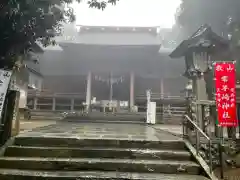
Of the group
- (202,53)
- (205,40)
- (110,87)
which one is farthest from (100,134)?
(110,87)

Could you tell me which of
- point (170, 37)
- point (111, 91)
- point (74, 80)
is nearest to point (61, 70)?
point (74, 80)

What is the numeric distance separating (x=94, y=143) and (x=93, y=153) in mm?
517

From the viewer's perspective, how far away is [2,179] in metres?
4.31

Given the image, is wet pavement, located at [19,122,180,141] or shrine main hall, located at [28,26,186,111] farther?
shrine main hall, located at [28,26,186,111]

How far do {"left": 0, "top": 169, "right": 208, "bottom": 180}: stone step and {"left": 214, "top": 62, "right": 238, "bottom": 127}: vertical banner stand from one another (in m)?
2.08

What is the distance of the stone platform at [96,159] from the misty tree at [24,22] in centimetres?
231

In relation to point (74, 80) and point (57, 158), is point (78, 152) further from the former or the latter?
point (74, 80)

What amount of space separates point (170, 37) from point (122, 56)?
22.2 meters

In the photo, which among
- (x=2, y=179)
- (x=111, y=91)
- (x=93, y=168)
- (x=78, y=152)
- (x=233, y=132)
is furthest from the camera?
(x=111, y=91)

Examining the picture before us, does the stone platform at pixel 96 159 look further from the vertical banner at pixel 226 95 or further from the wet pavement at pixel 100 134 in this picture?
the vertical banner at pixel 226 95

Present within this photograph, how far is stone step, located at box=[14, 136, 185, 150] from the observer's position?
5535 millimetres

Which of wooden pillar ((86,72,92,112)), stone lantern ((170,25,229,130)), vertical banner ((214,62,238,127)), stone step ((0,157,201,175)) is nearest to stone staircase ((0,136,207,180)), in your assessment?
stone step ((0,157,201,175))

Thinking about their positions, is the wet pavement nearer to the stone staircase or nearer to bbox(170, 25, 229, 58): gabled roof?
the stone staircase

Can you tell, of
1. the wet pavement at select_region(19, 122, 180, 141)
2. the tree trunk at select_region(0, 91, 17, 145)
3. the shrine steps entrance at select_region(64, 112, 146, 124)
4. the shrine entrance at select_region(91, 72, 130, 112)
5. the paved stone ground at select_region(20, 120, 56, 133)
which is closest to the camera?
the tree trunk at select_region(0, 91, 17, 145)
